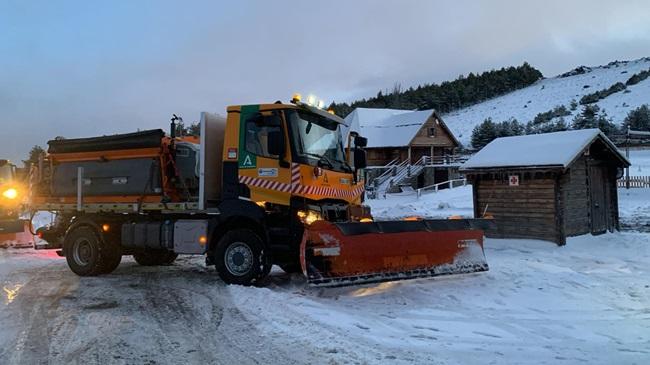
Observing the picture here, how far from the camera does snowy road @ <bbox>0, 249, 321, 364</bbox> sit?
555cm

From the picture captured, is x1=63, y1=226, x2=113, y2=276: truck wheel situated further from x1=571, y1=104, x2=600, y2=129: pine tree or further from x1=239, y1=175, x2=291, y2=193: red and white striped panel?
x1=571, y1=104, x2=600, y2=129: pine tree

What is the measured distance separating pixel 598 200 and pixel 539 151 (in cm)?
311

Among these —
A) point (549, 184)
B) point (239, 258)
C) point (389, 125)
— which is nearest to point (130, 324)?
point (239, 258)

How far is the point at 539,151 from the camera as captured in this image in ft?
53.2

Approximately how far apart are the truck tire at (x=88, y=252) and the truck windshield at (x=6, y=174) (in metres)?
6.69

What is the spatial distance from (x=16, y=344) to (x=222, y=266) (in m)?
3.68

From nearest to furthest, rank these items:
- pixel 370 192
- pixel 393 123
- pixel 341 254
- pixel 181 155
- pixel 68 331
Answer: pixel 68 331
pixel 341 254
pixel 181 155
pixel 370 192
pixel 393 123

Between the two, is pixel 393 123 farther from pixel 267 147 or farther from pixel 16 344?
pixel 16 344

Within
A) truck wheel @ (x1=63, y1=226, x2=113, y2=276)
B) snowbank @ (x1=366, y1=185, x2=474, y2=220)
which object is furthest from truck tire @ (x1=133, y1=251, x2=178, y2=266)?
snowbank @ (x1=366, y1=185, x2=474, y2=220)

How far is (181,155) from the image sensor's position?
10641 millimetres

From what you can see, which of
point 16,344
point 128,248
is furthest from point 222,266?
point 16,344

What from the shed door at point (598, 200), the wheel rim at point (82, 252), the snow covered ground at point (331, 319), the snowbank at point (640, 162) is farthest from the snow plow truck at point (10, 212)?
the snowbank at point (640, 162)

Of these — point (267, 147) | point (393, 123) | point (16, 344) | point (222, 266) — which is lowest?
point (16, 344)

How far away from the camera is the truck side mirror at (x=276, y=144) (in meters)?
8.64
